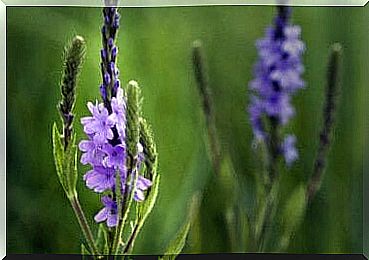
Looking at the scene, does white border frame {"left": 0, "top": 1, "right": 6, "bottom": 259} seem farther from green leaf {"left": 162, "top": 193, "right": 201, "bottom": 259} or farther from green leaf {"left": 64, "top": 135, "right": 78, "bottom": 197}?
green leaf {"left": 162, "top": 193, "right": 201, "bottom": 259}

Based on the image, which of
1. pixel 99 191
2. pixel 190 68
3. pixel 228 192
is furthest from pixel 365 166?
pixel 99 191

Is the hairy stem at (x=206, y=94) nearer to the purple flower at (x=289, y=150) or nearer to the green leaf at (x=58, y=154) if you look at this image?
the purple flower at (x=289, y=150)

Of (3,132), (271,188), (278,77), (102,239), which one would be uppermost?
(278,77)

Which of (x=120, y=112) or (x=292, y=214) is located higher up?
(x=120, y=112)

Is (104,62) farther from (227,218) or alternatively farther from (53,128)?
(227,218)

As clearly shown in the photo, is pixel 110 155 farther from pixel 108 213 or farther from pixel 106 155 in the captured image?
pixel 108 213

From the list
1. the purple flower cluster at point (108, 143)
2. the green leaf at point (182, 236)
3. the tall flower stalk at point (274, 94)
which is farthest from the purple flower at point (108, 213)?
the tall flower stalk at point (274, 94)

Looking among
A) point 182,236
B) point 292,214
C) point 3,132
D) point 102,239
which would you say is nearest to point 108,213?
point 102,239
